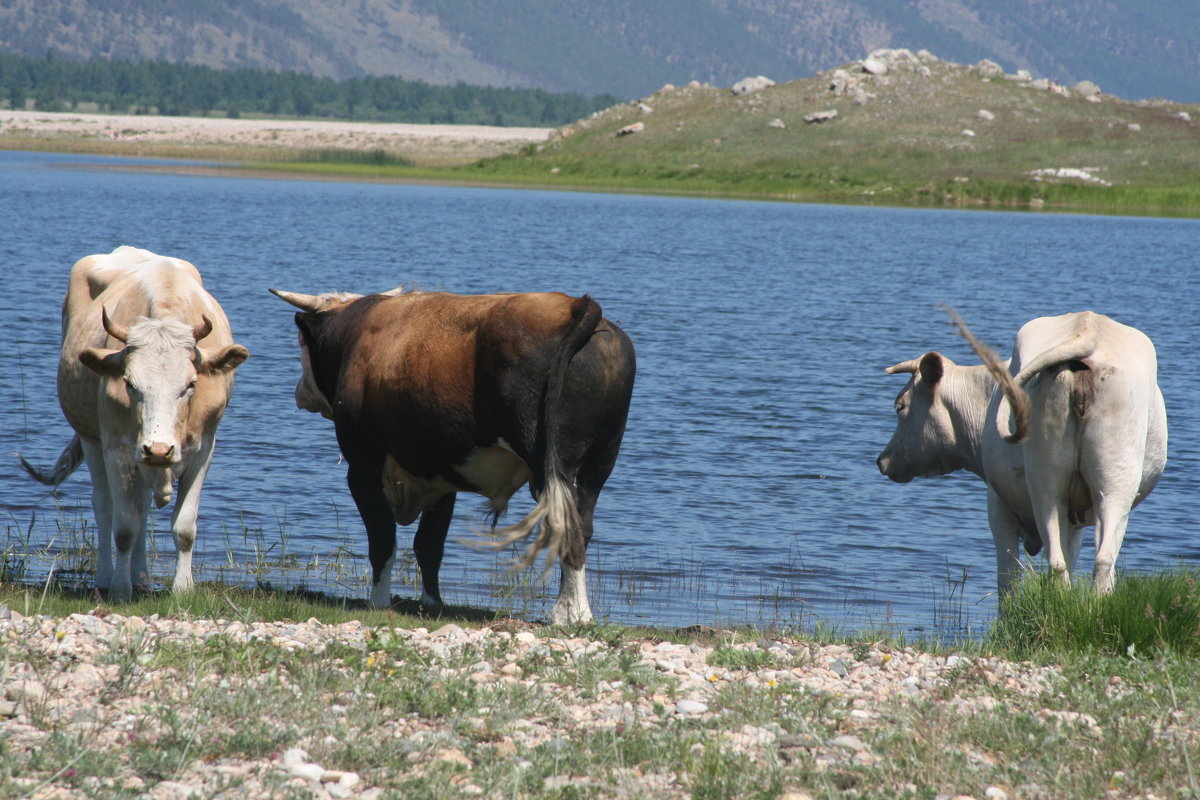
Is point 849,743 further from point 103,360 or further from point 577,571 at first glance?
point 103,360

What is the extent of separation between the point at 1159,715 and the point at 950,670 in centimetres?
110

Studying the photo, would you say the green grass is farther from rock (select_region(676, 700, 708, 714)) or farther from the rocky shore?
rock (select_region(676, 700, 708, 714))

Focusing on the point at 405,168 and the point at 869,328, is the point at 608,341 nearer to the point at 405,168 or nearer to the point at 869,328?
the point at 869,328

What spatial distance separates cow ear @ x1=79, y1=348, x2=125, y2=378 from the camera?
8102mm

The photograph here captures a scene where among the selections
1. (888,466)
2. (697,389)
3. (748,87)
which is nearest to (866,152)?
(748,87)

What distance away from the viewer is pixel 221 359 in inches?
334

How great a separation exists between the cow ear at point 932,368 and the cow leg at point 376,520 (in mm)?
3906

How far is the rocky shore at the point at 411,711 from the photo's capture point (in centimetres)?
487

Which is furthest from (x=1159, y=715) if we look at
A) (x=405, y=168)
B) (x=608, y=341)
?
(x=405, y=168)

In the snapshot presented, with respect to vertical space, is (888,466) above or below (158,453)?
below

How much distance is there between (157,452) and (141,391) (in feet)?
1.38

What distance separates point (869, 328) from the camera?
27594 mm

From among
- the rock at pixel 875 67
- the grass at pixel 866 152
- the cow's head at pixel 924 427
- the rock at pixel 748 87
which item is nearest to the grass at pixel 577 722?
the cow's head at pixel 924 427

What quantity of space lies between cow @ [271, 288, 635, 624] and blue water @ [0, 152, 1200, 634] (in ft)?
3.90
